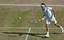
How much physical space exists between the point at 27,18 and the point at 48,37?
8.81ft

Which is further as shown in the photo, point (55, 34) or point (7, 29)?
point (7, 29)

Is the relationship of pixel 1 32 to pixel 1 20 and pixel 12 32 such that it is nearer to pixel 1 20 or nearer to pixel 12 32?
pixel 12 32

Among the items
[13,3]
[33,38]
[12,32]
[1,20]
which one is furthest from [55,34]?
[13,3]

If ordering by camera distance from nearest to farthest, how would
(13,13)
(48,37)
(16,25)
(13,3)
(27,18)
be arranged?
(48,37) → (16,25) → (27,18) → (13,13) → (13,3)

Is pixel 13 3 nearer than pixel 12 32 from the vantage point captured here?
No

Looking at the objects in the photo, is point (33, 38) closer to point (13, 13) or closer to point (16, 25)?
point (16, 25)

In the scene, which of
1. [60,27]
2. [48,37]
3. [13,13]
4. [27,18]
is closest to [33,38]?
[48,37]

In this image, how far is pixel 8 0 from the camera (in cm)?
1475

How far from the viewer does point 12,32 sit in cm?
976

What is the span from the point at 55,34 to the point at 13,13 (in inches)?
149

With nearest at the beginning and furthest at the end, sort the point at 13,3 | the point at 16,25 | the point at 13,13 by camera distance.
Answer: the point at 16,25, the point at 13,13, the point at 13,3

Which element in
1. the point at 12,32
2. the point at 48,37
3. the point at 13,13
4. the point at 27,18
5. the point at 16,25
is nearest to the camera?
the point at 48,37

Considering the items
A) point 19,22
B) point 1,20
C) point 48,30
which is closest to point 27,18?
point 19,22

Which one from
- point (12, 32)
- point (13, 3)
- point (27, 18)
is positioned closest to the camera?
point (12, 32)
